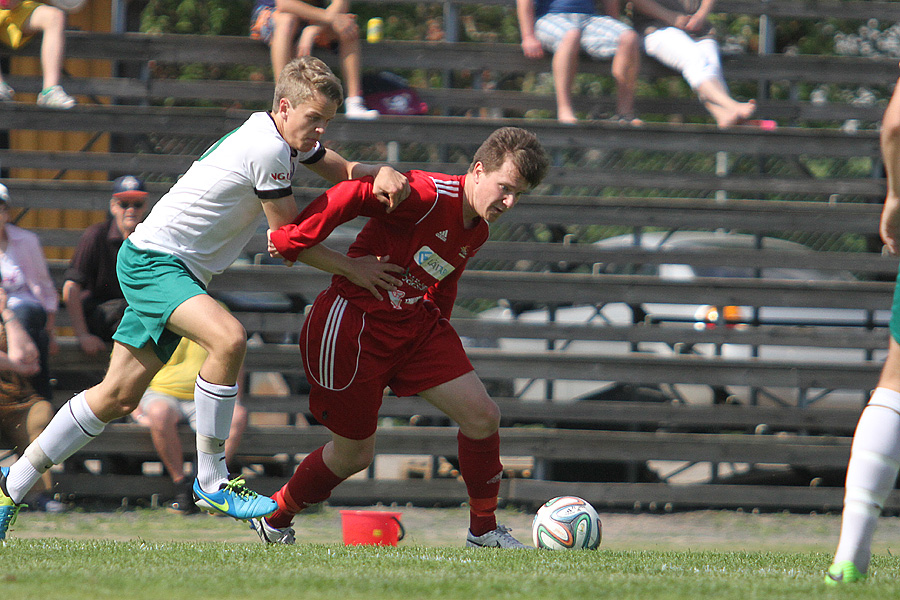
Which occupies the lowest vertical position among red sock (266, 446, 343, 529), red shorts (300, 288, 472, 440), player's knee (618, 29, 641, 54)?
red sock (266, 446, 343, 529)

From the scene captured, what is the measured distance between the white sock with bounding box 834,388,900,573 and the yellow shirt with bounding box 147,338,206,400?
5.04 meters

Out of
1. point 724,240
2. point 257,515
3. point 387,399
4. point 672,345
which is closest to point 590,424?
point 672,345

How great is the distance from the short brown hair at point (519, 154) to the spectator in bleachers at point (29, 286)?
3.97 m

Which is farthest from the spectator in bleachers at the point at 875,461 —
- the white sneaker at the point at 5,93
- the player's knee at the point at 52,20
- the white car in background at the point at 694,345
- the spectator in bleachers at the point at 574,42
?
the white sneaker at the point at 5,93

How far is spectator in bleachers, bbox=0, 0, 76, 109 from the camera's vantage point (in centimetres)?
824

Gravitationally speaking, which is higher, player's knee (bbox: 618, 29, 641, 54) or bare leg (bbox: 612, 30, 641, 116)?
player's knee (bbox: 618, 29, 641, 54)

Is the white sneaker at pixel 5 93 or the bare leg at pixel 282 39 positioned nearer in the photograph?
the white sneaker at pixel 5 93

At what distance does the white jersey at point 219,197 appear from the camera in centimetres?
427

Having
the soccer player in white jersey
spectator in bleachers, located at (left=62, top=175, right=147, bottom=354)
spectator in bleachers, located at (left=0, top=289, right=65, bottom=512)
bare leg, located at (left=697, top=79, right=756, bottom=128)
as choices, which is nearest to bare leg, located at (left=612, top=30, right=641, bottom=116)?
bare leg, located at (left=697, top=79, right=756, bottom=128)

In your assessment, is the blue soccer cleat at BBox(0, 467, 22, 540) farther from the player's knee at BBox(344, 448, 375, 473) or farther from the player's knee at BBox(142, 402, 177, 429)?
the player's knee at BBox(142, 402, 177, 429)

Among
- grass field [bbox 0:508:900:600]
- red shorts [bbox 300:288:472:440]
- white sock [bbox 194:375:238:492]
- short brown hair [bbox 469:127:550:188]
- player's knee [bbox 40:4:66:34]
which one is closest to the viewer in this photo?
grass field [bbox 0:508:900:600]

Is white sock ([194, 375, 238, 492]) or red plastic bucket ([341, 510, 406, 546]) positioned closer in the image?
white sock ([194, 375, 238, 492])

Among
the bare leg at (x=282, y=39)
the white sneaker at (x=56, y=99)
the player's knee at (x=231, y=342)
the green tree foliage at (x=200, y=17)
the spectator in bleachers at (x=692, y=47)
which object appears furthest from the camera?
the green tree foliage at (x=200, y=17)

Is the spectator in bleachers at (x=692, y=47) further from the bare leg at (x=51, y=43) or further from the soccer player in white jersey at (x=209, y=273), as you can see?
the soccer player in white jersey at (x=209, y=273)
